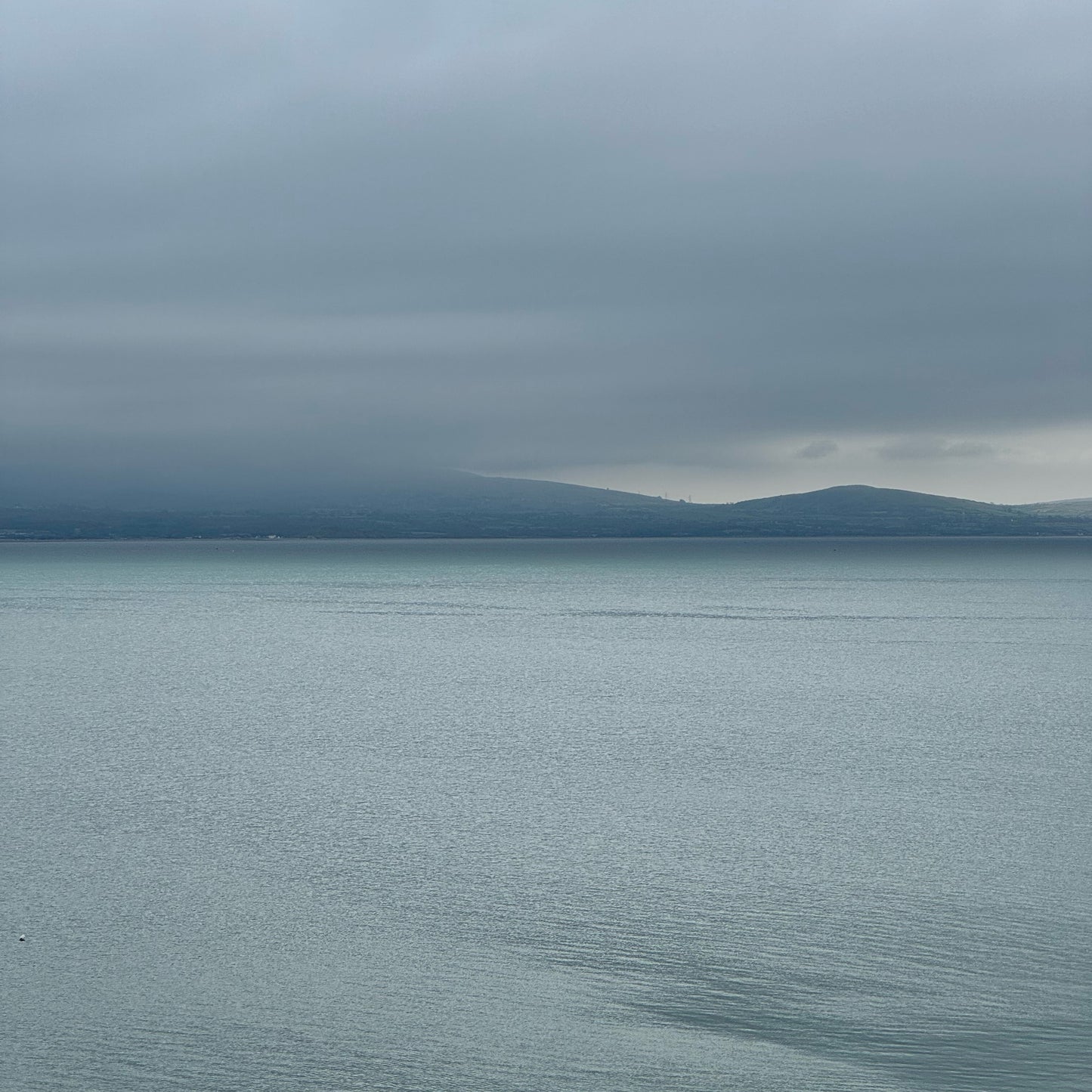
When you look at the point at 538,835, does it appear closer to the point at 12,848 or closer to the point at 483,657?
the point at 12,848

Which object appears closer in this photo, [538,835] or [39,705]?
[538,835]

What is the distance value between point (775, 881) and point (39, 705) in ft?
83.6

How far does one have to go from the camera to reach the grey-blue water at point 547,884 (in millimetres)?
11414

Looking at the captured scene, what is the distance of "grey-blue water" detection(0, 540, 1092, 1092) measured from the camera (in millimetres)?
11414

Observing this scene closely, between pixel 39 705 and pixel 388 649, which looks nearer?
pixel 39 705

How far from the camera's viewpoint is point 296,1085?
1078cm

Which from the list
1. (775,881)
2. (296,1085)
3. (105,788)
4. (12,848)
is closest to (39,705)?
(105,788)

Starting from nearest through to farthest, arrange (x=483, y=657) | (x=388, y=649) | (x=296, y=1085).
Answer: (x=296, y=1085) → (x=483, y=657) → (x=388, y=649)

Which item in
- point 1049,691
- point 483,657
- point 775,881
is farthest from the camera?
point 483,657

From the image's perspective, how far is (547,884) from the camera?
16.5 m

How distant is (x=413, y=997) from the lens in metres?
12.6

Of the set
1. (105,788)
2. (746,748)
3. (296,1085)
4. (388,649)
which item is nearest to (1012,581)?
(388,649)

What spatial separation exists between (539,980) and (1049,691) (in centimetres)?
3002

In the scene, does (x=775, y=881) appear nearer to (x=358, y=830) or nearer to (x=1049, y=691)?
(x=358, y=830)
